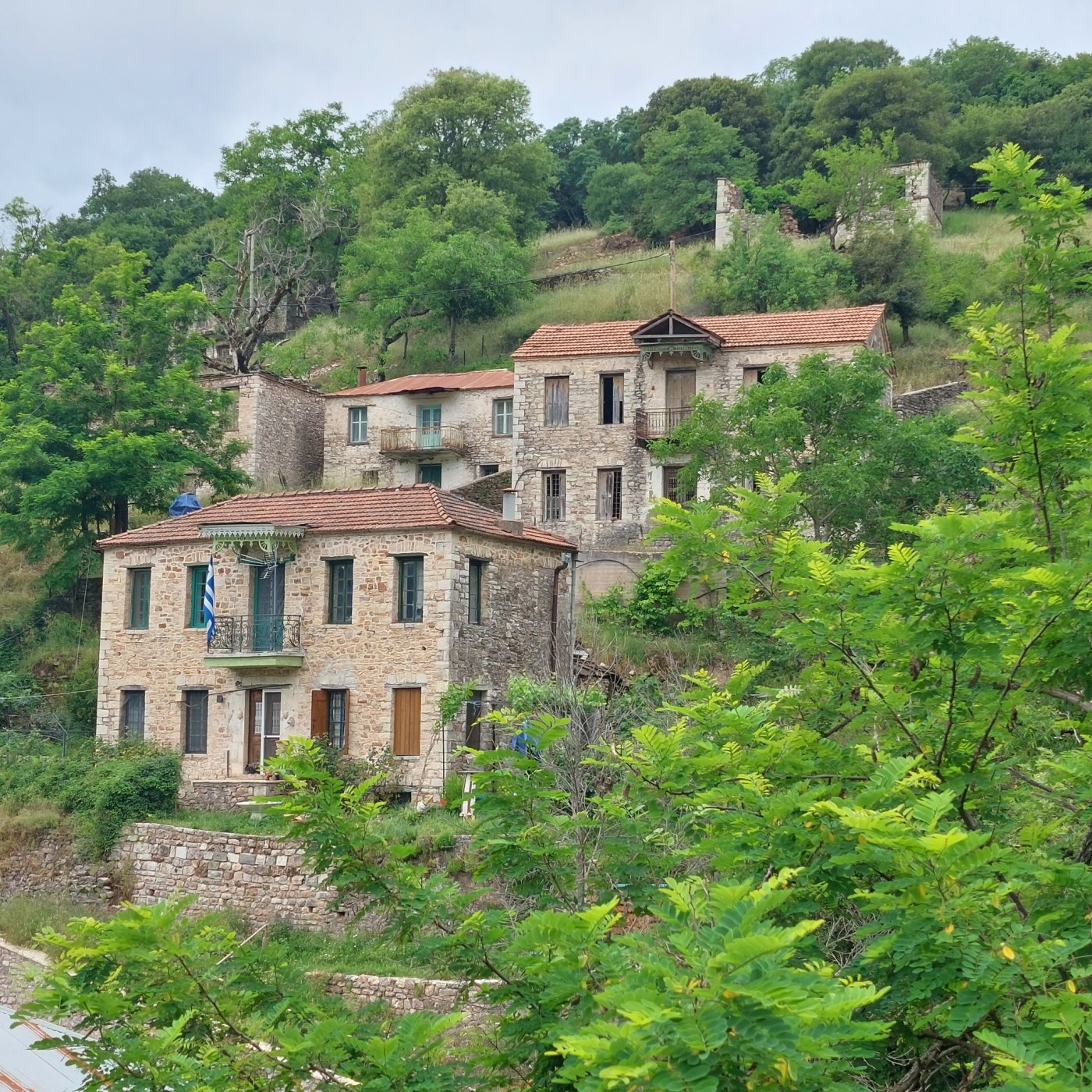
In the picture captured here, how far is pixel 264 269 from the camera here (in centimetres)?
5653

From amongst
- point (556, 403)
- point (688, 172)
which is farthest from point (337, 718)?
point (688, 172)

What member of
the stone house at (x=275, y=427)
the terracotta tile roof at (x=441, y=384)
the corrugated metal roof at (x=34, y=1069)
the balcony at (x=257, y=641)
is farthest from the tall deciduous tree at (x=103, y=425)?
the corrugated metal roof at (x=34, y=1069)

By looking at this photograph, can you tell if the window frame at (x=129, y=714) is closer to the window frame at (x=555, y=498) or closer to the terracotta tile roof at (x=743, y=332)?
the window frame at (x=555, y=498)

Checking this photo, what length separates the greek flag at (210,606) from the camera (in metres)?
28.3

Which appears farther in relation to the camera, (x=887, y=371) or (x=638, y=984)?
(x=887, y=371)

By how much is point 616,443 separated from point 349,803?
29.5 meters

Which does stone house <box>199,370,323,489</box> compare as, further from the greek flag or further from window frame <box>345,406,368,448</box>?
the greek flag

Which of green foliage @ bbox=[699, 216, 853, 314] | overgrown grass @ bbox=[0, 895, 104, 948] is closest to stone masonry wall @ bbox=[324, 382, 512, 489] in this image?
green foliage @ bbox=[699, 216, 853, 314]

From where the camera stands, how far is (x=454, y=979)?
2061 centimetres

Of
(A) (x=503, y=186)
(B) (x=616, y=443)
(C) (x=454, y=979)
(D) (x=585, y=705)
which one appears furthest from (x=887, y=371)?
(A) (x=503, y=186)

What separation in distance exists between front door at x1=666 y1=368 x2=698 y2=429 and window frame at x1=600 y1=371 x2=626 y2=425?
1.20m

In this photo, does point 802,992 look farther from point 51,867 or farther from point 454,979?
point 51,867

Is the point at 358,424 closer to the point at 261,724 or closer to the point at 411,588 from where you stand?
the point at 261,724

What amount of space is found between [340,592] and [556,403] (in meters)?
12.9
